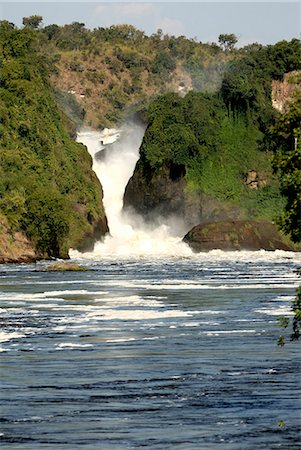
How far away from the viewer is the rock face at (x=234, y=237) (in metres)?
158

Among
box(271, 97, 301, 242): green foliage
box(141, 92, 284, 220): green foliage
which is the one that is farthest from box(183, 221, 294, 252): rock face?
box(271, 97, 301, 242): green foliage

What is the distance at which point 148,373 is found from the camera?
35.2 meters

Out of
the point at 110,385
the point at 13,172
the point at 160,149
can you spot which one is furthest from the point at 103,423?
the point at 160,149

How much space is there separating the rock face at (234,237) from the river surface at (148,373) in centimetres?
8990

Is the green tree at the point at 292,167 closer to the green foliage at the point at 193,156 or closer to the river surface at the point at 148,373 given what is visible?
the river surface at the point at 148,373

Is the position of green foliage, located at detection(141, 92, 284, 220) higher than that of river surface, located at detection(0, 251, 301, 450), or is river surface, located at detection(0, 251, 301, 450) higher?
green foliage, located at detection(141, 92, 284, 220)

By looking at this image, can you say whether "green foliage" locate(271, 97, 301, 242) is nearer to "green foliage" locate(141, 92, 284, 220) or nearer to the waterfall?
the waterfall

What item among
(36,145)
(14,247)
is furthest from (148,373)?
(36,145)

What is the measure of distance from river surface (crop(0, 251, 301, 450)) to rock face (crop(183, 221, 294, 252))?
295 ft

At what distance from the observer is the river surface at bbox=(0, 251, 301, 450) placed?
1032 inches

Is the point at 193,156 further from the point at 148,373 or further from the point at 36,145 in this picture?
the point at 148,373

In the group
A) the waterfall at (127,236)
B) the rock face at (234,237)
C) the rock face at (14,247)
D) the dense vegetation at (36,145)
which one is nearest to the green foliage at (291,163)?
the rock face at (14,247)

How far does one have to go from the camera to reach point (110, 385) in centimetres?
3297

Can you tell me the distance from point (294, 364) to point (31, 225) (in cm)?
9741
